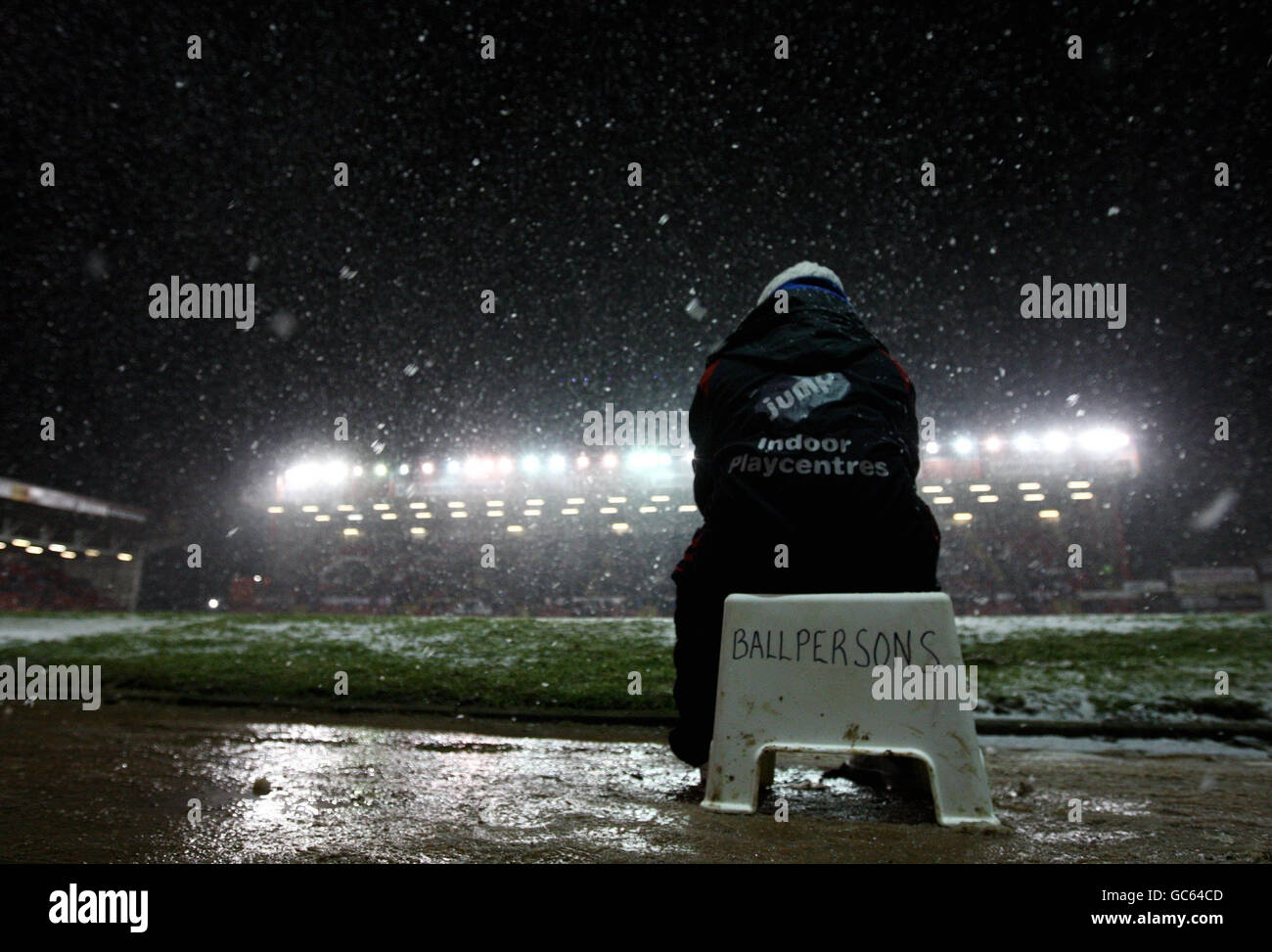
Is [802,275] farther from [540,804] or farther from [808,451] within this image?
[540,804]

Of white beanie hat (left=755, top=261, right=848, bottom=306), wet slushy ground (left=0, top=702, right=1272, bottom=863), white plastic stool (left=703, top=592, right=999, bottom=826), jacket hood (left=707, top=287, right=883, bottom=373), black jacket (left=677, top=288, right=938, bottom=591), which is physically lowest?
wet slushy ground (left=0, top=702, right=1272, bottom=863)

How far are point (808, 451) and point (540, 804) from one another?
1469mm

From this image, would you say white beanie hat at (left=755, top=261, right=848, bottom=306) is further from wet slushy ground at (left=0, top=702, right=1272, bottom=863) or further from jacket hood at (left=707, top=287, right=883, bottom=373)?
wet slushy ground at (left=0, top=702, right=1272, bottom=863)

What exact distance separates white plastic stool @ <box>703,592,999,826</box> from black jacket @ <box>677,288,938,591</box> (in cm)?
21

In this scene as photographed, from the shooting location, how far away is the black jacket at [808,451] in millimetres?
2070

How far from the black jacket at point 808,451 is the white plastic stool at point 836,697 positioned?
0.21 meters

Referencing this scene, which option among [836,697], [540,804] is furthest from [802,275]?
[540,804]

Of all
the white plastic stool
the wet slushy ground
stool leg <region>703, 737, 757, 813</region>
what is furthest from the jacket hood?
the wet slushy ground

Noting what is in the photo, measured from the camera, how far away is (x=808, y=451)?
81.9 inches

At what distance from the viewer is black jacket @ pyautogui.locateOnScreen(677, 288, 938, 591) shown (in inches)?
81.5
